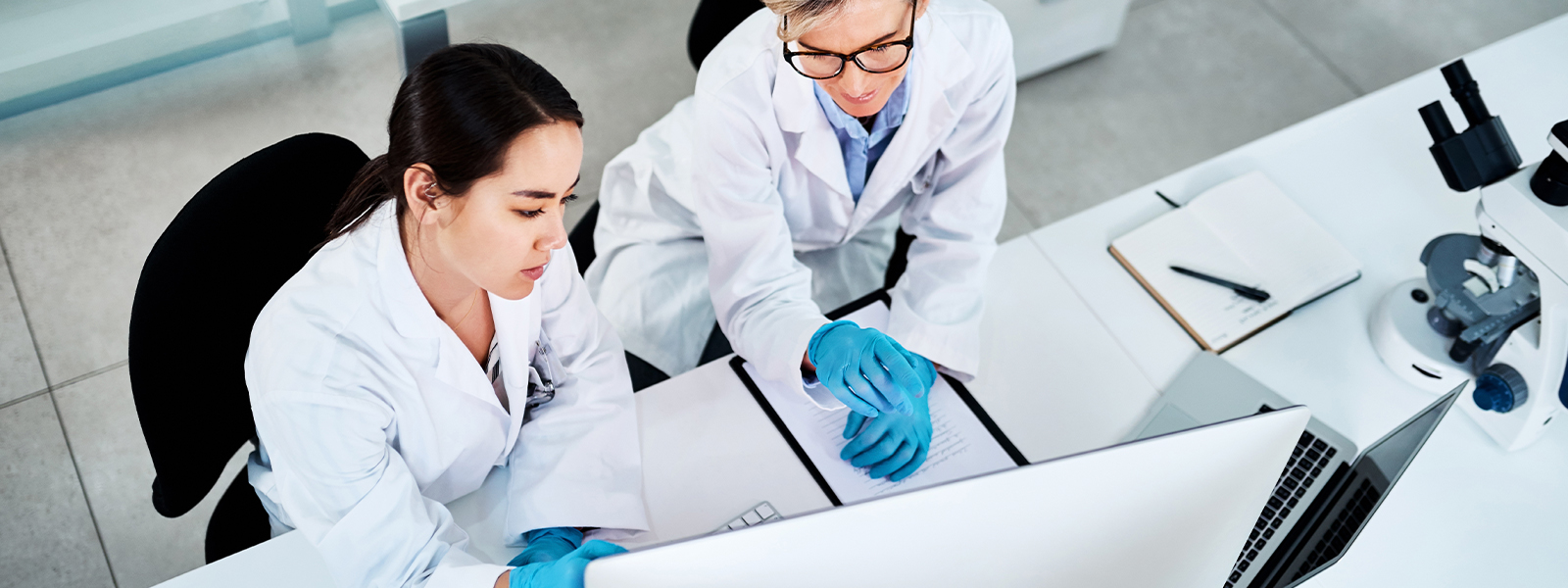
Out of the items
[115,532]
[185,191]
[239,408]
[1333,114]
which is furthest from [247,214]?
[1333,114]

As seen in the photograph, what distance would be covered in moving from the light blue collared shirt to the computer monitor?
674mm

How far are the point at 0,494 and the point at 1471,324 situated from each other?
237 cm

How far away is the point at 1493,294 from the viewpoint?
1.29 m

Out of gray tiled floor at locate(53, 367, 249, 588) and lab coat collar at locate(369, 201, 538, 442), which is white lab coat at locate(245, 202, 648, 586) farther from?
gray tiled floor at locate(53, 367, 249, 588)

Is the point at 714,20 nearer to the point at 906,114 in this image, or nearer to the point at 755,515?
the point at 906,114

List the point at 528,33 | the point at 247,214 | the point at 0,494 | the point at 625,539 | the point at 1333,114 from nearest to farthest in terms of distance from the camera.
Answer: the point at 247,214 → the point at 625,539 → the point at 1333,114 → the point at 0,494 → the point at 528,33

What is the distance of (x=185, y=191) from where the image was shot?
186 cm

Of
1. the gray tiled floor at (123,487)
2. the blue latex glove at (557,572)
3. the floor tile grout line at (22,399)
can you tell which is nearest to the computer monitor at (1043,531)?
the blue latex glove at (557,572)

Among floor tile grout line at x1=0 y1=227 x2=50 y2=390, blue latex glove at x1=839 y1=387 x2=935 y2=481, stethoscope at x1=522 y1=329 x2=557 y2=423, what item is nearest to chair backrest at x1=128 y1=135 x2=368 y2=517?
stethoscope at x1=522 y1=329 x2=557 y2=423

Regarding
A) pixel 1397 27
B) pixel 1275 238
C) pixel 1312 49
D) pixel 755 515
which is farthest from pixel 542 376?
pixel 1397 27

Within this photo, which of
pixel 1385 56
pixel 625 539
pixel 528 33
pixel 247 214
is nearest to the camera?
pixel 247 214

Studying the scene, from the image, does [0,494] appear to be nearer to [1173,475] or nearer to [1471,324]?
[1173,475]

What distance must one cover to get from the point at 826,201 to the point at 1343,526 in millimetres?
774

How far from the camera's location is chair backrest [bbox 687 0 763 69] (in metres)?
1.60
